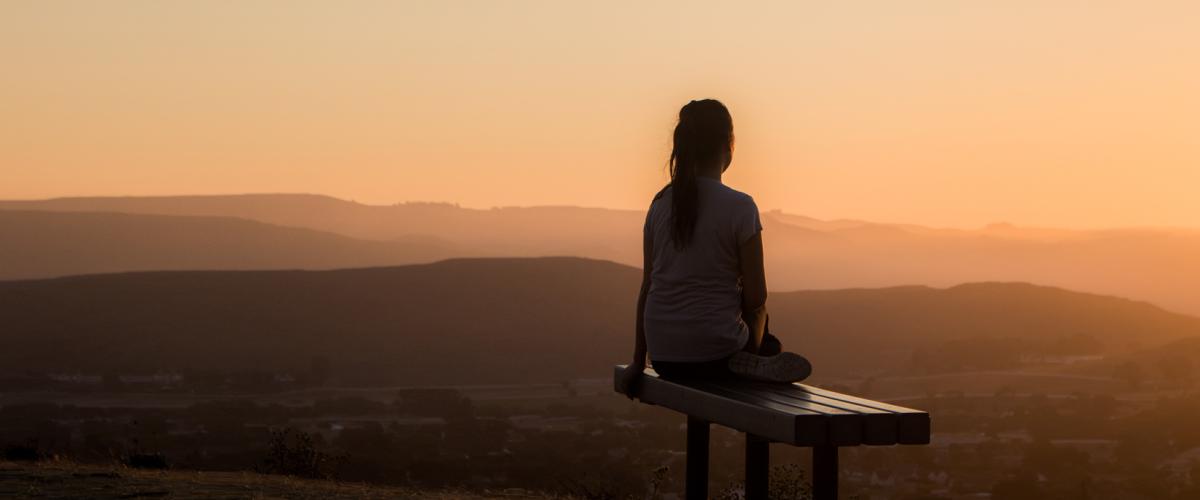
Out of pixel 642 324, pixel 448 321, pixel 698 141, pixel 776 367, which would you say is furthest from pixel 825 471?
pixel 448 321

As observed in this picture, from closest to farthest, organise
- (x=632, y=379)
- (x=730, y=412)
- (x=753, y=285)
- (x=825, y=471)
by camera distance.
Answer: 1. (x=825, y=471)
2. (x=730, y=412)
3. (x=753, y=285)
4. (x=632, y=379)

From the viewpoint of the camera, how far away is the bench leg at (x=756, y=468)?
6379 millimetres

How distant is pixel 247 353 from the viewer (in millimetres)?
98750

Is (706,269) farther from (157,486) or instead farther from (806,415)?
(157,486)

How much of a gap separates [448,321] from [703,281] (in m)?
105

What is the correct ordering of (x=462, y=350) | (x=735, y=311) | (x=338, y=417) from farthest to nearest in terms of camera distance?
1. (x=462, y=350)
2. (x=338, y=417)
3. (x=735, y=311)

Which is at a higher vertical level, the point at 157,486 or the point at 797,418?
the point at 797,418

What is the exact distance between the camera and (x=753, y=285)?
259 inches

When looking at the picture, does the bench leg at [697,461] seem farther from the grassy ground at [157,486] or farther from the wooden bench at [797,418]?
the grassy ground at [157,486]

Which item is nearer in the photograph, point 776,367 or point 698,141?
point 776,367

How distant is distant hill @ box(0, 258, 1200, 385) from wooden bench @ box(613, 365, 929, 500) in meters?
89.4

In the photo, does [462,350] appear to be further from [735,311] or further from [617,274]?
[735,311]

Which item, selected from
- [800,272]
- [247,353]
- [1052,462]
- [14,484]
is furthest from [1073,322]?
[14,484]

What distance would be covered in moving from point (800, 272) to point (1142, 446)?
8581 cm
